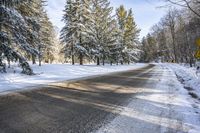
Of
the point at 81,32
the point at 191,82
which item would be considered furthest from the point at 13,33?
the point at 81,32

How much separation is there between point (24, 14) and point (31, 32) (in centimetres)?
203

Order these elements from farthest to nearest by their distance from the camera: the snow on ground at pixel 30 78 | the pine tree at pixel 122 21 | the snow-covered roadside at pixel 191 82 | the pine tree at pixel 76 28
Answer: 1. the pine tree at pixel 122 21
2. the pine tree at pixel 76 28
3. the snow on ground at pixel 30 78
4. the snow-covered roadside at pixel 191 82

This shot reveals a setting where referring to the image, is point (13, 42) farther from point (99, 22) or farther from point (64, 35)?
point (99, 22)

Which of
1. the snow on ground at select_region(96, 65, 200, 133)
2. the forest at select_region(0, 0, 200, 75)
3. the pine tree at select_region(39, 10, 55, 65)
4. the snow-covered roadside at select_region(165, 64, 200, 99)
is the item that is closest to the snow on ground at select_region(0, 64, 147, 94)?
the forest at select_region(0, 0, 200, 75)

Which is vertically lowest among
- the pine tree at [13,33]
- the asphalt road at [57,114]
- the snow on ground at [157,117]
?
the snow on ground at [157,117]

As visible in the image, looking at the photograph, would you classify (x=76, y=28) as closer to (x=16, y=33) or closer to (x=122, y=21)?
(x=122, y=21)

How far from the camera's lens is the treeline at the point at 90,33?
41250 millimetres

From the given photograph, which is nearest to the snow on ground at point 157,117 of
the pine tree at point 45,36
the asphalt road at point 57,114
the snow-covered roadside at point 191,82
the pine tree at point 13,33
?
the asphalt road at point 57,114

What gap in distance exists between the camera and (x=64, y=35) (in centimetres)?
4384

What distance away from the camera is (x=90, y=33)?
41750mm

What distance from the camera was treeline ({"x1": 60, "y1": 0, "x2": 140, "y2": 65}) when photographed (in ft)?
135

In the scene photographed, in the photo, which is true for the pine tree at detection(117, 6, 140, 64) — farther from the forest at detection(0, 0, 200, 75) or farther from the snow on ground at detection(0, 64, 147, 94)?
the snow on ground at detection(0, 64, 147, 94)

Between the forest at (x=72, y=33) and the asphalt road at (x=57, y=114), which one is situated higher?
the forest at (x=72, y=33)

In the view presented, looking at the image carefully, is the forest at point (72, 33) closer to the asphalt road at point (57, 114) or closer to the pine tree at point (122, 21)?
the pine tree at point (122, 21)
